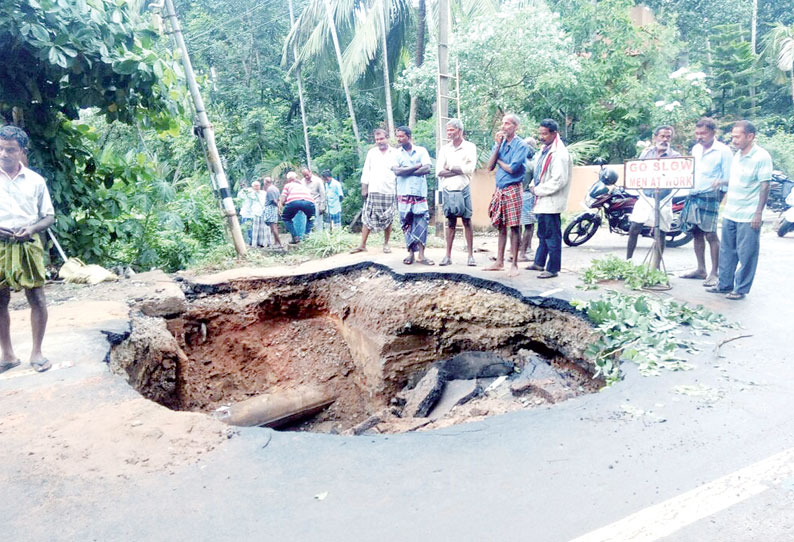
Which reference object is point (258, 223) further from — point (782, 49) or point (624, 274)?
point (782, 49)

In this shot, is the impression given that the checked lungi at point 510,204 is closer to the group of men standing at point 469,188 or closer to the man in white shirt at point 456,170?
the group of men standing at point 469,188

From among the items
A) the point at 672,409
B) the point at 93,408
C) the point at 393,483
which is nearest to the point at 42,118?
the point at 93,408

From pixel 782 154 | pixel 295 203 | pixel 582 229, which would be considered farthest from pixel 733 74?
pixel 295 203

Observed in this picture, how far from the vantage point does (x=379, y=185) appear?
7734 millimetres

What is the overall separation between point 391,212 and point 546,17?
855cm

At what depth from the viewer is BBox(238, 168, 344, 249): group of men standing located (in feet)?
37.6

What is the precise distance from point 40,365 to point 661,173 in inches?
228

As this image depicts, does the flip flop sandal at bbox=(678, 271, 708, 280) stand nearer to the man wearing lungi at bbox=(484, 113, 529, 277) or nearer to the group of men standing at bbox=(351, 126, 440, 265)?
the man wearing lungi at bbox=(484, 113, 529, 277)

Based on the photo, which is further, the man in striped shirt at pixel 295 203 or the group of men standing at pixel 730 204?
the man in striped shirt at pixel 295 203

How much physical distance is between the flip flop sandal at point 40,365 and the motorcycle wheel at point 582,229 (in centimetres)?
763

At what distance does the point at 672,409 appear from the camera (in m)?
3.27

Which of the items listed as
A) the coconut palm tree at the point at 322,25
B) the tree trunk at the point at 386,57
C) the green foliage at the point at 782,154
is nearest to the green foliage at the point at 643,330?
the tree trunk at the point at 386,57

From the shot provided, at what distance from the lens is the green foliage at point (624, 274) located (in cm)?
591

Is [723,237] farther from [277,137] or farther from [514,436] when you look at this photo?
[277,137]
